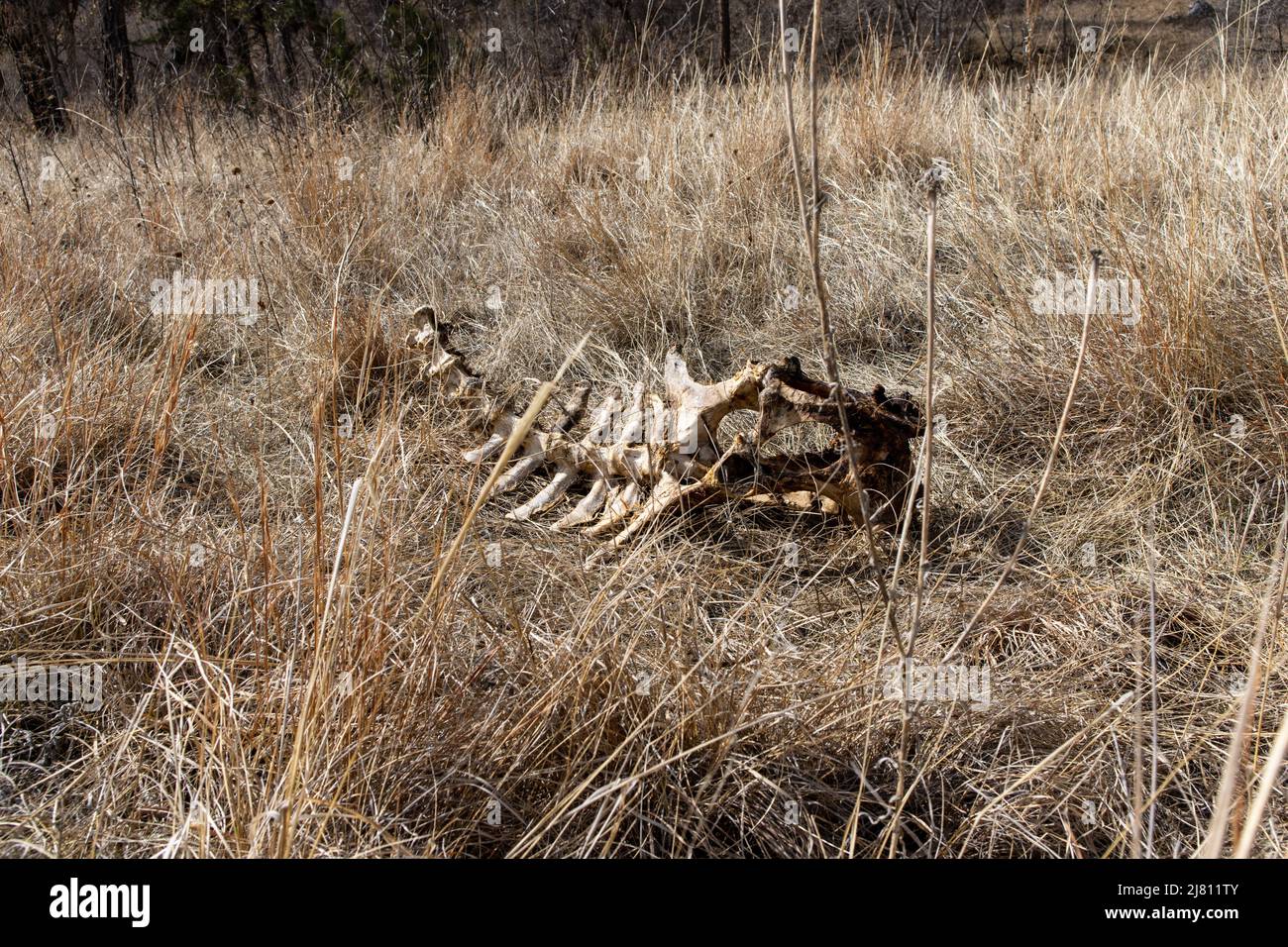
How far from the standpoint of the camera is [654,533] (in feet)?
5.86

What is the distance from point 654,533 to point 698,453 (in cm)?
19

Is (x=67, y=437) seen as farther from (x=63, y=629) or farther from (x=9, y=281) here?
(x=9, y=281)

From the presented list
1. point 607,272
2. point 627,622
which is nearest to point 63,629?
point 627,622

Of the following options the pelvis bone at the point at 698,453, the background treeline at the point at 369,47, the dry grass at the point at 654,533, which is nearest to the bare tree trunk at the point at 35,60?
the background treeline at the point at 369,47

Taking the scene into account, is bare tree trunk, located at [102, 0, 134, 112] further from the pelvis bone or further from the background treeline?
the pelvis bone

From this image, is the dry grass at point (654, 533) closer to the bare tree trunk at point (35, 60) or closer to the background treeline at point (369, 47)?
the background treeline at point (369, 47)

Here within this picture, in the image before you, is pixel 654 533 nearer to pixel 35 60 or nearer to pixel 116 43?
pixel 35 60

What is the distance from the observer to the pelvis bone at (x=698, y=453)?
5.73 feet

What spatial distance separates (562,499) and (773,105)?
218cm

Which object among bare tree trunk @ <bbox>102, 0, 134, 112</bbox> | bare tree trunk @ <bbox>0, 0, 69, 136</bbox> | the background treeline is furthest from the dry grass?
bare tree trunk @ <bbox>102, 0, 134, 112</bbox>

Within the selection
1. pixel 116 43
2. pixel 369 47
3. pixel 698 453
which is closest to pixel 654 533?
pixel 698 453

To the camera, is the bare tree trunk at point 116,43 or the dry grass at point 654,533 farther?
the bare tree trunk at point 116,43

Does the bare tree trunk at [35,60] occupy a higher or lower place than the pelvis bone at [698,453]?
higher

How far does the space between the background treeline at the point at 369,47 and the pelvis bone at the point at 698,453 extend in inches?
76.7
